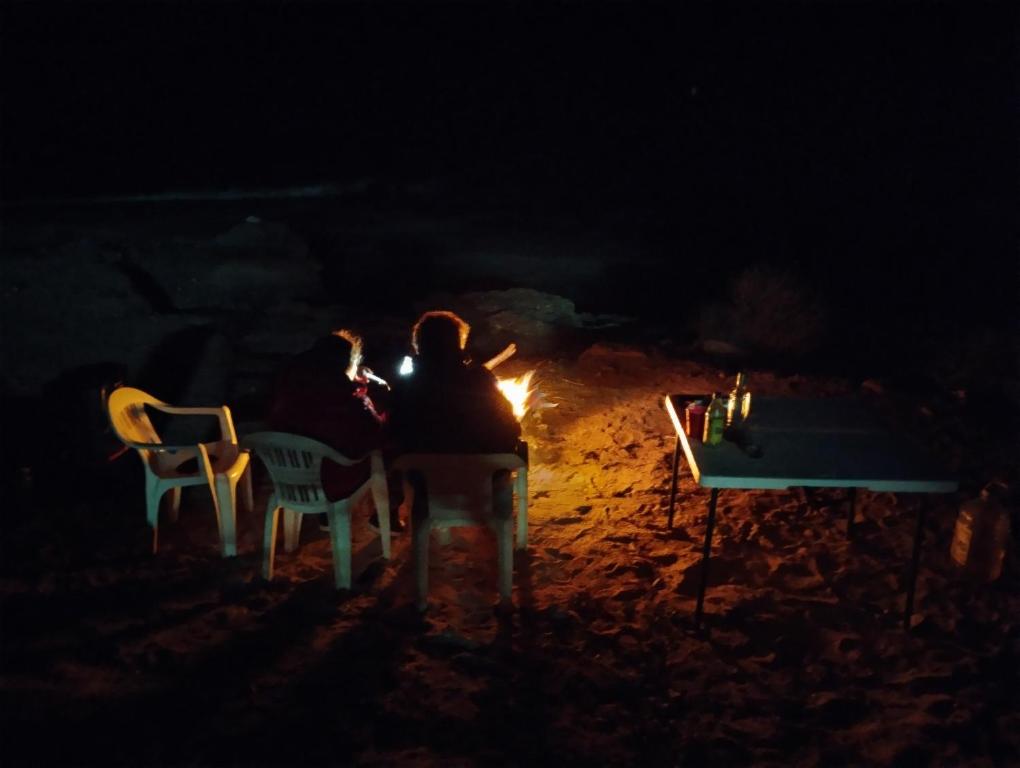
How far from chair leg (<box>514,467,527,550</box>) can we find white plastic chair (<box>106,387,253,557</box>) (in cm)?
153

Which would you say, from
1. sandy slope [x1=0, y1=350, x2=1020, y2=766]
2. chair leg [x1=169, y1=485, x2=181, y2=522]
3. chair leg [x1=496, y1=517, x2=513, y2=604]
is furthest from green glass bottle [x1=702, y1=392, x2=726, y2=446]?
chair leg [x1=169, y1=485, x2=181, y2=522]

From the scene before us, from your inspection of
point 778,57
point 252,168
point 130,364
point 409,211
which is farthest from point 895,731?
point 778,57

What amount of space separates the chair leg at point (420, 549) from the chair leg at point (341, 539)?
1.25 feet

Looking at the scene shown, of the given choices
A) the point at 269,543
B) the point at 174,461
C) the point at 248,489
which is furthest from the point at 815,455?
the point at 174,461

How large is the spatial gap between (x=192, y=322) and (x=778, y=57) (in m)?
26.4

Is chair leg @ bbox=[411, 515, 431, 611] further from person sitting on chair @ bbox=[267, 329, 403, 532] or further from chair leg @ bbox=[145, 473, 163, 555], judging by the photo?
chair leg @ bbox=[145, 473, 163, 555]

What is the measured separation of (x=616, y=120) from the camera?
100 ft

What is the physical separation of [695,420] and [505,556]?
3.71 feet

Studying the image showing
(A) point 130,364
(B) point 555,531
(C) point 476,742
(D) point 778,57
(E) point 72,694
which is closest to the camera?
(C) point 476,742

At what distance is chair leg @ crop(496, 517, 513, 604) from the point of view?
351 cm

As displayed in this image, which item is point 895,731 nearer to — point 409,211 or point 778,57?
point 409,211

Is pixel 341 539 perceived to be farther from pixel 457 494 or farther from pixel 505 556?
pixel 505 556

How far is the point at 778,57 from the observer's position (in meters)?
27.3

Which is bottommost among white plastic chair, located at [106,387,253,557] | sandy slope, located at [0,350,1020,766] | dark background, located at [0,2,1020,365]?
sandy slope, located at [0,350,1020,766]
